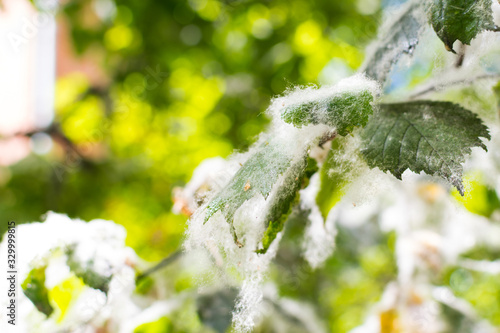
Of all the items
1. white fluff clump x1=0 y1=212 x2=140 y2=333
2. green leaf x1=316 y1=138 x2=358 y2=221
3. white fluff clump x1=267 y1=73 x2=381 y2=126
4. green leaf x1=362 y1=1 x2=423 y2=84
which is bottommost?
green leaf x1=316 y1=138 x2=358 y2=221

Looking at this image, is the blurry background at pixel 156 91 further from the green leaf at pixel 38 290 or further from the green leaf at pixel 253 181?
the green leaf at pixel 253 181

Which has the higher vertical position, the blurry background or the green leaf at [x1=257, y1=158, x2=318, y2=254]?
the blurry background

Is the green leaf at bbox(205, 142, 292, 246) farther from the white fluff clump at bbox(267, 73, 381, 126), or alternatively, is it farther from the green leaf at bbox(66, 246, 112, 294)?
the green leaf at bbox(66, 246, 112, 294)

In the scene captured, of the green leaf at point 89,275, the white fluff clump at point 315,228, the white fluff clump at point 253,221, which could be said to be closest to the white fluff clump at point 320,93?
the white fluff clump at point 253,221

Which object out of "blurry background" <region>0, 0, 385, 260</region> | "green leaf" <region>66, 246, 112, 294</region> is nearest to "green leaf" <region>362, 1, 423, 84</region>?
"green leaf" <region>66, 246, 112, 294</region>

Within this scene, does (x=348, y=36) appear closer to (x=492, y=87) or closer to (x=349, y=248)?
(x=349, y=248)

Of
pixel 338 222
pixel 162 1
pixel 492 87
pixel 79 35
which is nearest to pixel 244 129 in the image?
pixel 338 222

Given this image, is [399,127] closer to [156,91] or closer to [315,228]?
[315,228]

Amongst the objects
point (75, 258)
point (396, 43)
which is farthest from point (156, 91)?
point (396, 43)
